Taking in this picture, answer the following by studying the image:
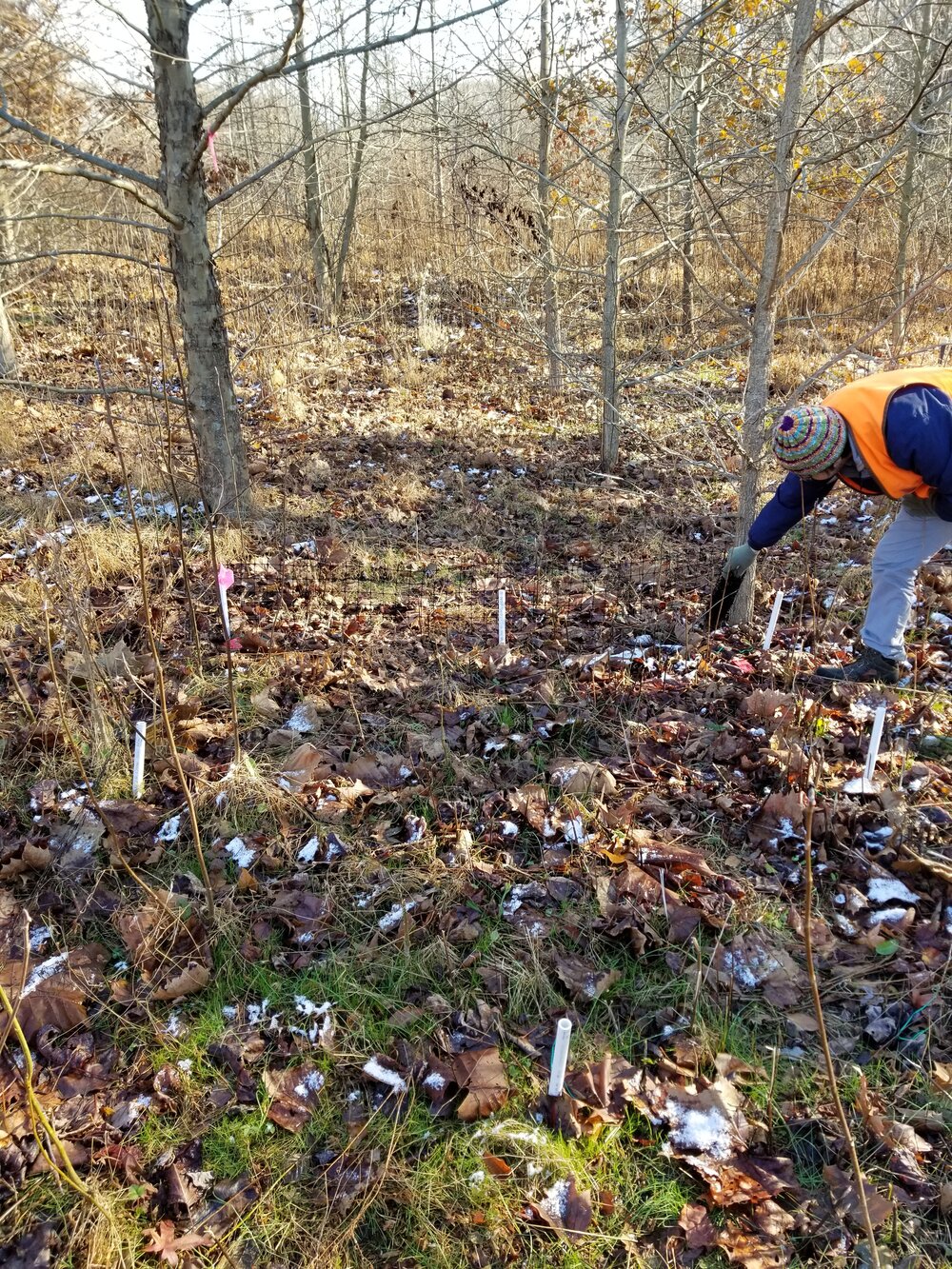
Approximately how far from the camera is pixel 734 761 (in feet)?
10.3

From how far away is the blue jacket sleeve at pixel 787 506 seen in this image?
3.46 meters

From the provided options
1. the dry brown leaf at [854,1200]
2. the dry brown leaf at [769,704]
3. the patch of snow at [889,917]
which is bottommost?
the dry brown leaf at [854,1200]

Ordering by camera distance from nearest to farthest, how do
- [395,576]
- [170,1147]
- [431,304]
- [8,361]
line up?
[170,1147], [395,576], [8,361], [431,304]

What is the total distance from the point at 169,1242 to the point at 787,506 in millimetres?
3397

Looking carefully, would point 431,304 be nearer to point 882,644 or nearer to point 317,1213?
point 882,644

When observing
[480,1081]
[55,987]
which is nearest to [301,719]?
[55,987]

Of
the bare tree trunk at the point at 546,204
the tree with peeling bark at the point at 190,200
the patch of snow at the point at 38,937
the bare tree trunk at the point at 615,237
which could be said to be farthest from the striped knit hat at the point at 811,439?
the bare tree trunk at the point at 546,204

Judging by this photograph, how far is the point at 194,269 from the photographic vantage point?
4672mm

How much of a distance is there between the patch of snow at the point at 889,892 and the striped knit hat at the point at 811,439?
1655 mm

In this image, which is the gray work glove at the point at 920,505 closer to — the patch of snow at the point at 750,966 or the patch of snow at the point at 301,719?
the patch of snow at the point at 750,966

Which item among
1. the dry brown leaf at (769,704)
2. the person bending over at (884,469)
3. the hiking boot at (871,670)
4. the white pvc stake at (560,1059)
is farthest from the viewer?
the hiking boot at (871,670)

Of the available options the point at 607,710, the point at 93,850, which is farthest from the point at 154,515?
the point at 607,710

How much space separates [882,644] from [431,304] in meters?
10.7

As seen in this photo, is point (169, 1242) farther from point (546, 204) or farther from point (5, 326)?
point (5, 326)
